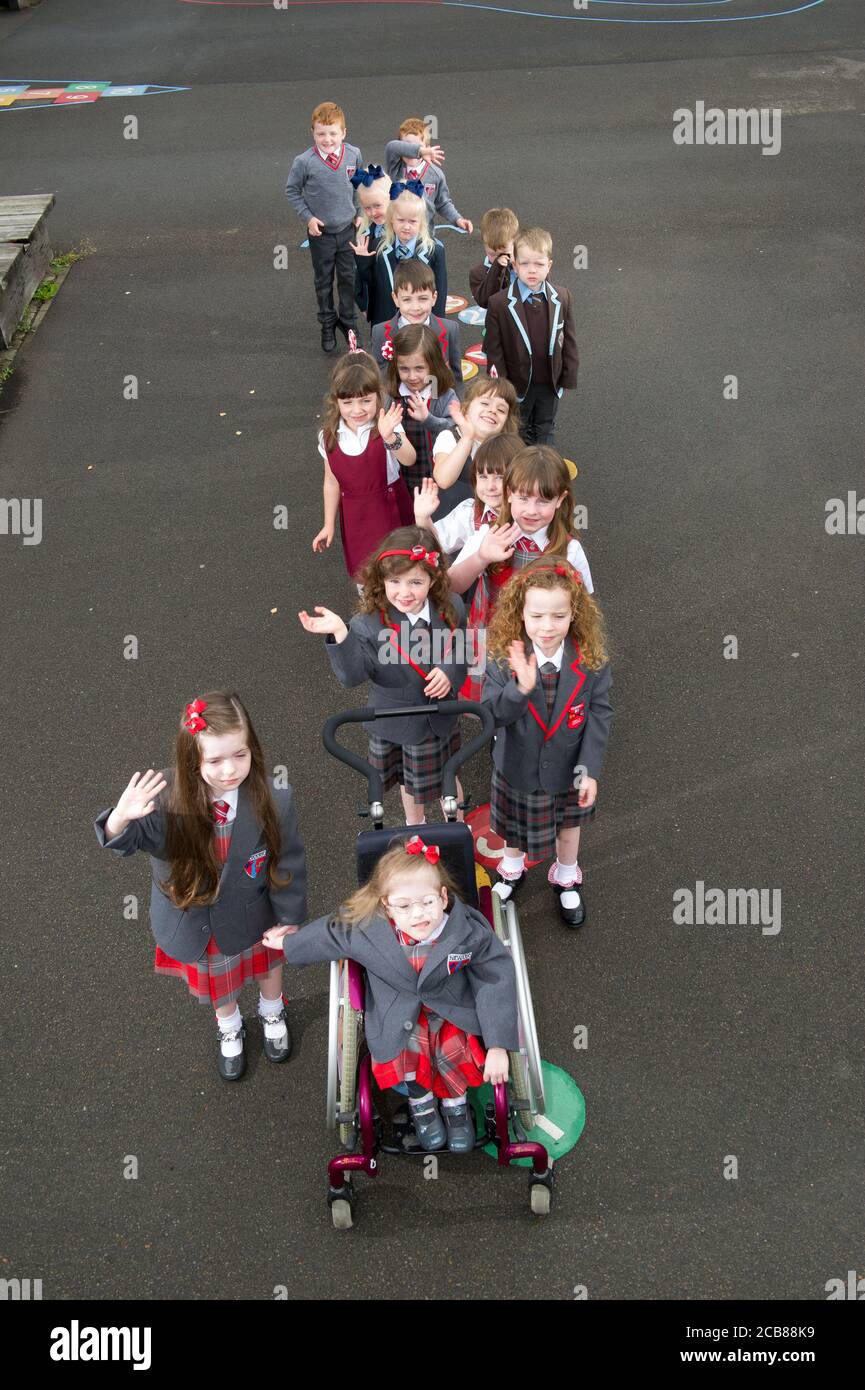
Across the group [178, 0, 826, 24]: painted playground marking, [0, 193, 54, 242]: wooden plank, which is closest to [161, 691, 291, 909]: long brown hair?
[0, 193, 54, 242]: wooden plank

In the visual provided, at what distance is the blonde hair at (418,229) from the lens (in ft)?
20.2

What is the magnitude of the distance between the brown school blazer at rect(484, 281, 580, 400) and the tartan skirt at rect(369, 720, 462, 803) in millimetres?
2358

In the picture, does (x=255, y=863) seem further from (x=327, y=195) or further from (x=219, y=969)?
(x=327, y=195)

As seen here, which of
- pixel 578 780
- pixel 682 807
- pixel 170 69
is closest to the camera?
pixel 578 780

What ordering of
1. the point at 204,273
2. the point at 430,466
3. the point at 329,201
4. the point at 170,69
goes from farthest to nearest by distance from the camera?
the point at 170,69
the point at 204,273
the point at 329,201
the point at 430,466

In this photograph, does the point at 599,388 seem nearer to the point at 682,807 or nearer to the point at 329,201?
the point at 329,201

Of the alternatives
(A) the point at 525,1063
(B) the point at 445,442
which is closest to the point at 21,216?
(B) the point at 445,442

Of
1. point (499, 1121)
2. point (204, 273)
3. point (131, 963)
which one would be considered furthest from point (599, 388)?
point (499, 1121)

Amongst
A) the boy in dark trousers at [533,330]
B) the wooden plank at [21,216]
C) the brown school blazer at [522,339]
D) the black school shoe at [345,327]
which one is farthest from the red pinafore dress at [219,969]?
the wooden plank at [21,216]

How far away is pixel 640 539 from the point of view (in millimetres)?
6152

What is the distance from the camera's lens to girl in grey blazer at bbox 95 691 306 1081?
3182 mm

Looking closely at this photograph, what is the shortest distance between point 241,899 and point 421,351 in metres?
2.64

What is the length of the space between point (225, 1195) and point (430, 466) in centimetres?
313
